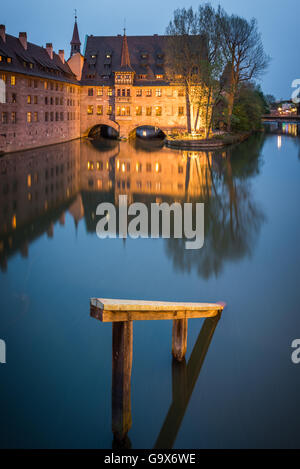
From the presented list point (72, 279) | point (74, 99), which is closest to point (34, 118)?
point (74, 99)

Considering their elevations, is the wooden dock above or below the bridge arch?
below

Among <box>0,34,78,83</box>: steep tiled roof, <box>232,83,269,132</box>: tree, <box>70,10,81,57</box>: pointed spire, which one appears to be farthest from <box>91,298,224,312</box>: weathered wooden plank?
<box>70,10,81,57</box>: pointed spire

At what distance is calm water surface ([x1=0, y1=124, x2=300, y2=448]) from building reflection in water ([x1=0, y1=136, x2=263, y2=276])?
→ 0.35 feet

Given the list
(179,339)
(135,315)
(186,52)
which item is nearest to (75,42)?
(186,52)

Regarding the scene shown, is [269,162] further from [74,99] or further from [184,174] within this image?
[74,99]

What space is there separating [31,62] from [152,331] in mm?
35080

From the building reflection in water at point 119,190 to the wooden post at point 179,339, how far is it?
159 inches

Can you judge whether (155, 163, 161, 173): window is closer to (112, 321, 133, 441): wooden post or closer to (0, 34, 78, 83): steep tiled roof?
(0, 34, 78, 83): steep tiled roof

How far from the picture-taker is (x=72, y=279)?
34.0ft

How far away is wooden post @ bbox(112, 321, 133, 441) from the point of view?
503 cm

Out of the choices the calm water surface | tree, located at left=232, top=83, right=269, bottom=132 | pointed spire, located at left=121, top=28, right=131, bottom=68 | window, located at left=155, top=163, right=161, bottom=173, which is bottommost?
the calm water surface

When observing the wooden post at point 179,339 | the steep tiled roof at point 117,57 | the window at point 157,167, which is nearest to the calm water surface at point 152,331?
the wooden post at point 179,339
